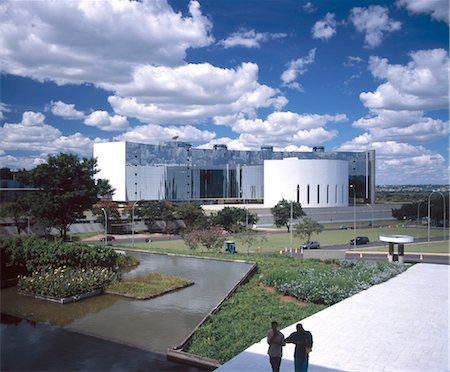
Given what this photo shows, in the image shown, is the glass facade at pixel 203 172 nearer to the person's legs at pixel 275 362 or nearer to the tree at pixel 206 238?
the tree at pixel 206 238

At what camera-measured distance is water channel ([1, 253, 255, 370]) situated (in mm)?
11148

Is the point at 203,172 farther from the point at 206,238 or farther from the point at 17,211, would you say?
the point at 206,238

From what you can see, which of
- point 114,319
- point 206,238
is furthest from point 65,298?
point 206,238

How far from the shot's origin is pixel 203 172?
275ft

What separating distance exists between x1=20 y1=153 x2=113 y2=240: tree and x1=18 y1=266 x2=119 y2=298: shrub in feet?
54.5

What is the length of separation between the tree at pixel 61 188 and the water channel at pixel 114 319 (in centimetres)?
1746

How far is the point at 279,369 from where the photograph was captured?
8.57 meters

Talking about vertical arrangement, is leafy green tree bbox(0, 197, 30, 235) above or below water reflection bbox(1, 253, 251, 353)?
above

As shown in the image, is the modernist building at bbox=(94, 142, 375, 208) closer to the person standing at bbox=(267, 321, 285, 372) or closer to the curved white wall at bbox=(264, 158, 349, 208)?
the curved white wall at bbox=(264, 158, 349, 208)

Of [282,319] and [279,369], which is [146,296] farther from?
[279,369]

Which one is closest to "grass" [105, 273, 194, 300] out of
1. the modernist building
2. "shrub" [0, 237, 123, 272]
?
"shrub" [0, 237, 123, 272]

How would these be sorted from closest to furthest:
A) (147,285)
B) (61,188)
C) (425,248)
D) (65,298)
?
1. (65,298)
2. (147,285)
3. (61,188)
4. (425,248)

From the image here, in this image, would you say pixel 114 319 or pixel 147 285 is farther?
pixel 147 285

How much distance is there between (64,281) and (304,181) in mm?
65884
